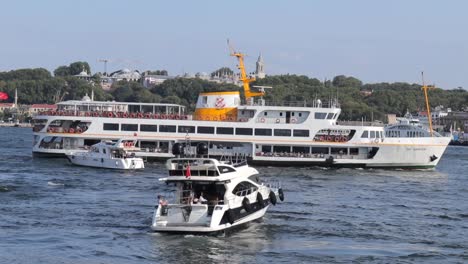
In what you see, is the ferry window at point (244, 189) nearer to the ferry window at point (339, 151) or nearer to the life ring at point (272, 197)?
the life ring at point (272, 197)

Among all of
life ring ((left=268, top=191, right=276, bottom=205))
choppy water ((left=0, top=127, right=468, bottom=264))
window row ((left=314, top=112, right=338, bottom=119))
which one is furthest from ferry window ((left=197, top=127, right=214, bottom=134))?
life ring ((left=268, top=191, right=276, bottom=205))

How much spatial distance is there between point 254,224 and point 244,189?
169 cm

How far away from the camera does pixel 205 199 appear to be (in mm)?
36656

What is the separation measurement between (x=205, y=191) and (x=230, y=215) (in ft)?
6.03

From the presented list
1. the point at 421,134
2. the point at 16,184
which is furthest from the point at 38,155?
the point at 421,134

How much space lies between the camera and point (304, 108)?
72.4 metres

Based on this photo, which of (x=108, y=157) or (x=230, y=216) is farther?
(x=108, y=157)

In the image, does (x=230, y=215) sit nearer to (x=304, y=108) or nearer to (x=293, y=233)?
(x=293, y=233)

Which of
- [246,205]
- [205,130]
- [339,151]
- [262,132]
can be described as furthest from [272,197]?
[339,151]

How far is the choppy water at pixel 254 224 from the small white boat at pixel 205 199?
537 millimetres

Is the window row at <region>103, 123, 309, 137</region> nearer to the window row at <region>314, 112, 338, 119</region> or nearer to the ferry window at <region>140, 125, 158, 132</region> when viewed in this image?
the ferry window at <region>140, 125, 158, 132</region>

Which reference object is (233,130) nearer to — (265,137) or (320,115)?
(265,137)

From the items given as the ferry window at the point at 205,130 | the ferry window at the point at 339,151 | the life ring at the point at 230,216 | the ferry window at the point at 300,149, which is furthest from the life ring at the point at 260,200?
the ferry window at the point at 339,151

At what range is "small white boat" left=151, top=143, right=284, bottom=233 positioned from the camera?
116 ft
